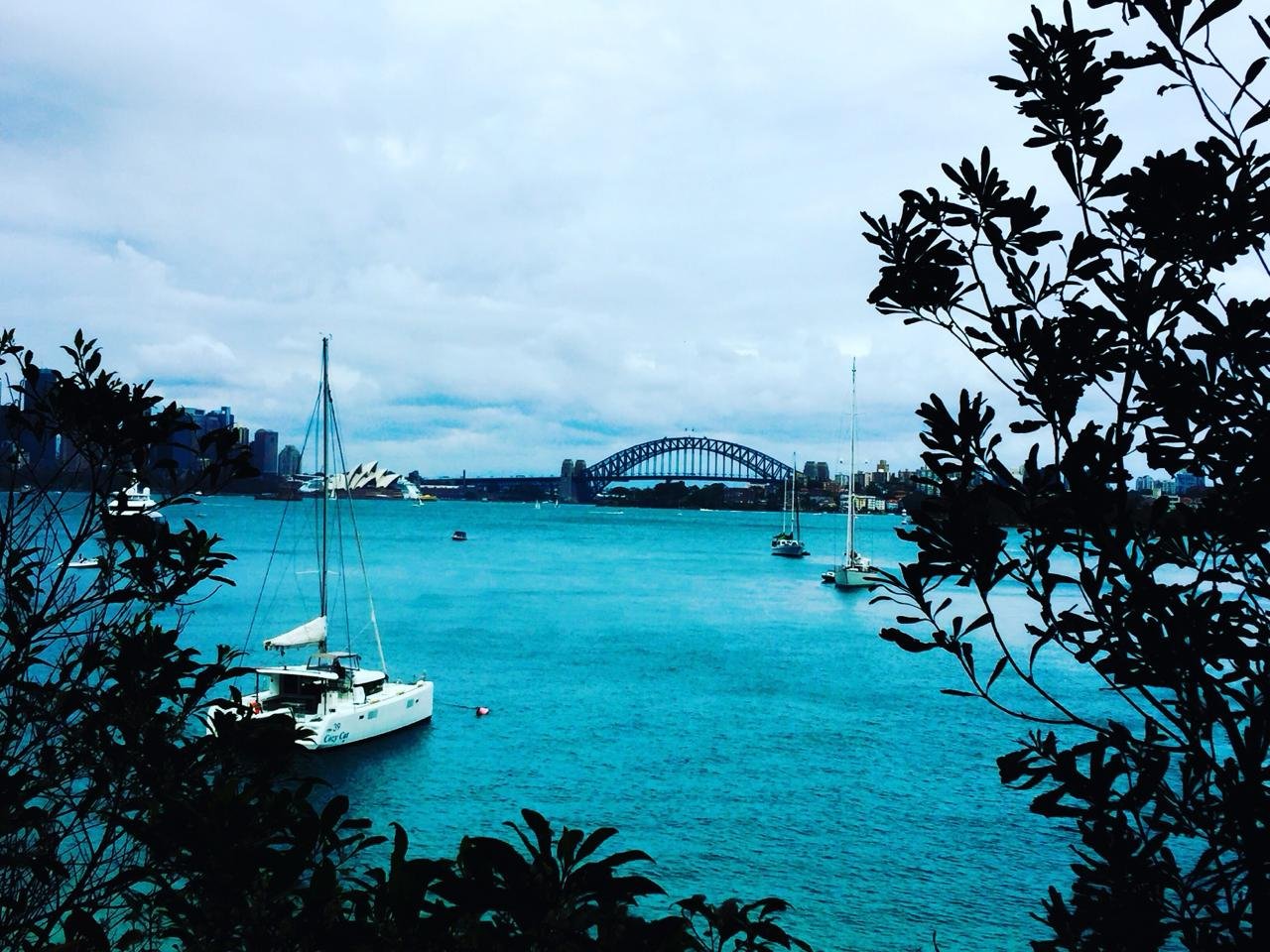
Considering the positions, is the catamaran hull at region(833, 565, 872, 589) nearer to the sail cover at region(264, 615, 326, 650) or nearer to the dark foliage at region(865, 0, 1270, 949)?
the sail cover at region(264, 615, 326, 650)

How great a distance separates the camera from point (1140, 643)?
225 centimetres

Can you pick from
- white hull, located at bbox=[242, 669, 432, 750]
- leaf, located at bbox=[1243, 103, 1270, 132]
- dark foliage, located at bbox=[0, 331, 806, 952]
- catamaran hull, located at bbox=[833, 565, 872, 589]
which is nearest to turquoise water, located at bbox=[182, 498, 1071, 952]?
white hull, located at bbox=[242, 669, 432, 750]

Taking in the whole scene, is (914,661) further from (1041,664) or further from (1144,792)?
(1144,792)

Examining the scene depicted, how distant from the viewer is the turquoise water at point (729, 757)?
15961 mm

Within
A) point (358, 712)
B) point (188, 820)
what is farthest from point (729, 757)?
point (188, 820)

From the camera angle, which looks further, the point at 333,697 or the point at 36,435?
the point at 333,697

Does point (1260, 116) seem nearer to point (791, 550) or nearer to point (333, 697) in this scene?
point (333, 697)

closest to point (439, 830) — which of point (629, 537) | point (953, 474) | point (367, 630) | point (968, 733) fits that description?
point (968, 733)

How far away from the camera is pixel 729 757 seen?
23.0 m

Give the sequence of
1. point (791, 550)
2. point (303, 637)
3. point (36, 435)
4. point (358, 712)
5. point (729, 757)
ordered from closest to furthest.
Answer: point (36, 435) < point (358, 712) < point (729, 757) < point (303, 637) < point (791, 550)

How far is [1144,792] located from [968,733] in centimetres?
2548

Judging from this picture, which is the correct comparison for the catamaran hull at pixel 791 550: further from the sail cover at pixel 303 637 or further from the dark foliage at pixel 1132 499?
the dark foliage at pixel 1132 499

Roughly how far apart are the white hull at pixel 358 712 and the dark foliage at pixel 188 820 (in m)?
17.3

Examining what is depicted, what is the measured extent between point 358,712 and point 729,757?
8.36 meters
